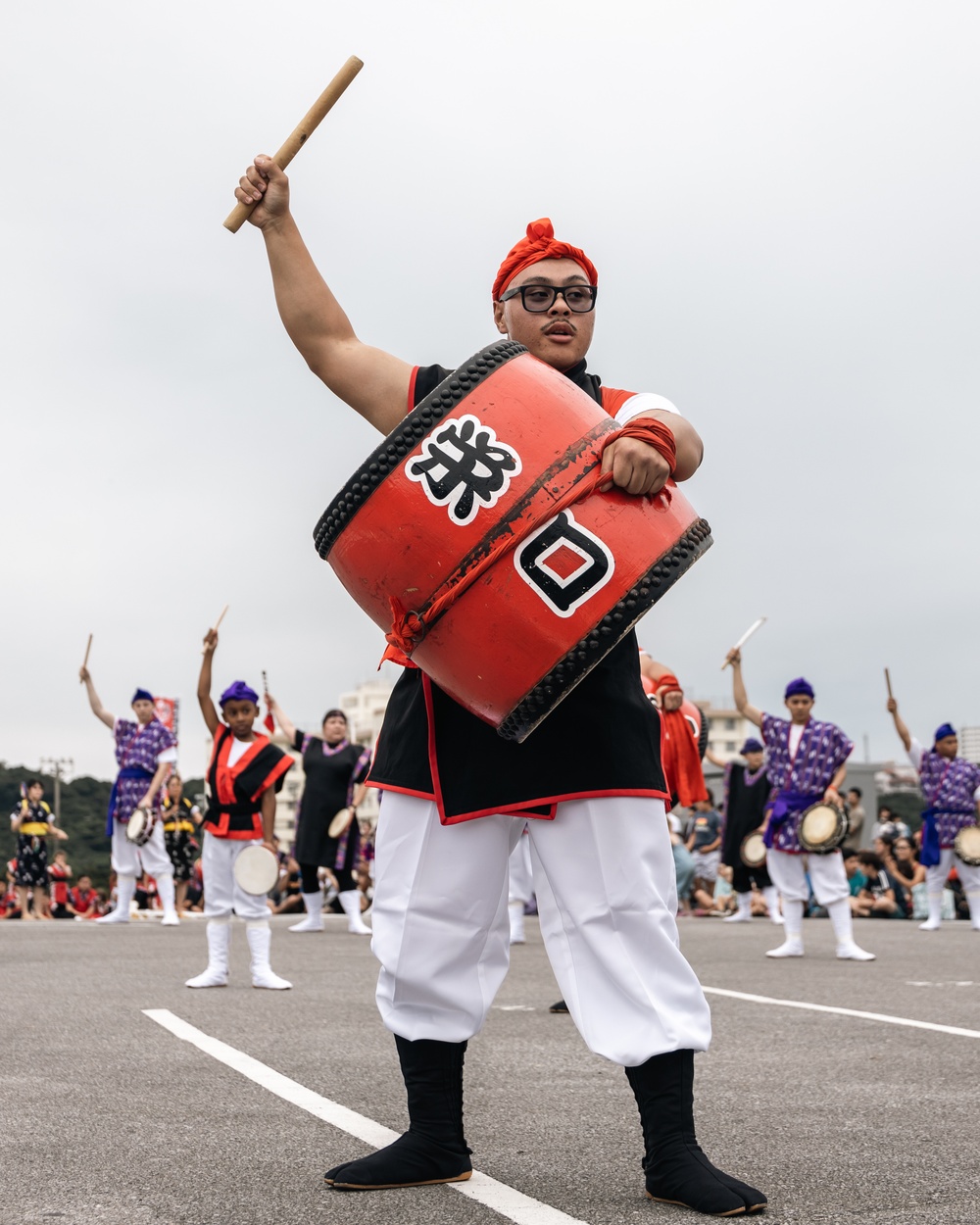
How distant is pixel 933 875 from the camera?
48.4 ft

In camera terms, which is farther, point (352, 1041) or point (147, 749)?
point (147, 749)

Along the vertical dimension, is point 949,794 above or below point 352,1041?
Result: above

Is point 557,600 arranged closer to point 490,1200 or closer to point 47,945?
point 490,1200

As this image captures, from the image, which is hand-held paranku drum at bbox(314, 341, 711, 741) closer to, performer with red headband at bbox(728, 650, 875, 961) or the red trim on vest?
the red trim on vest

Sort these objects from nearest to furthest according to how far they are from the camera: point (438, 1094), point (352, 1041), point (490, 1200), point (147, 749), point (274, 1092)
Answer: point (490, 1200)
point (438, 1094)
point (274, 1092)
point (352, 1041)
point (147, 749)

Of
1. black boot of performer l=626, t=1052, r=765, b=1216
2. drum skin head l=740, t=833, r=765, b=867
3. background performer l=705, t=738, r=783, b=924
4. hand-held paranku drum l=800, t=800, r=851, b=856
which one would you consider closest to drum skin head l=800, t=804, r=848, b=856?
hand-held paranku drum l=800, t=800, r=851, b=856

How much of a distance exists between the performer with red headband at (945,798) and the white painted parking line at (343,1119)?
9.48 m

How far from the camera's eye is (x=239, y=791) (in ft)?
28.7

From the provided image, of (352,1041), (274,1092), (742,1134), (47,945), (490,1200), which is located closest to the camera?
(490,1200)

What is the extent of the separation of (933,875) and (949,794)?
3.62 feet

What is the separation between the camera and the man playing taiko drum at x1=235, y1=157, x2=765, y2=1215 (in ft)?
9.89

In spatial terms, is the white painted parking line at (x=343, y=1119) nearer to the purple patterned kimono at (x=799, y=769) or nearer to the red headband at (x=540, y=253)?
the red headband at (x=540, y=253)

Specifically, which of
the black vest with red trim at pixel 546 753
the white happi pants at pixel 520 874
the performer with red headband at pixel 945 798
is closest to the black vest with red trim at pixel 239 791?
the white happi pants at pixel 520 874

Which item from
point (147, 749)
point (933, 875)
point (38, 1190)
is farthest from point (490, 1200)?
point (933, 875)
